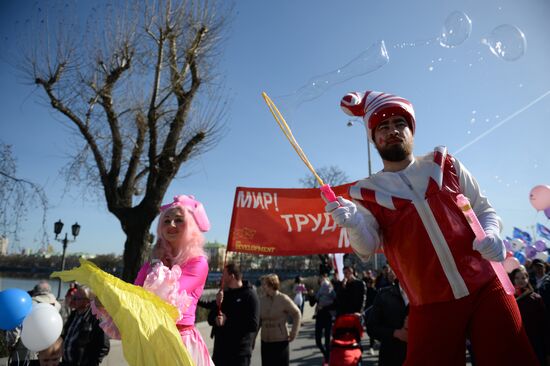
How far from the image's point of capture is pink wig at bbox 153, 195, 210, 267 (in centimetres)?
253

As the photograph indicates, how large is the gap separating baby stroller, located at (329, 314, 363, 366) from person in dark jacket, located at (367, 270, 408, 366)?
1210 millimetres

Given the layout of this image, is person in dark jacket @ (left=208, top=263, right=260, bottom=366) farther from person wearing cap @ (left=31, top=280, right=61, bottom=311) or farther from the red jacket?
the red jacket

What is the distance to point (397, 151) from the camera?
2029mm

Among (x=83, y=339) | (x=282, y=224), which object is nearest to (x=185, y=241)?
(x=83, y=339)

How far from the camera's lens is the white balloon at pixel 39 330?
3.64 meters

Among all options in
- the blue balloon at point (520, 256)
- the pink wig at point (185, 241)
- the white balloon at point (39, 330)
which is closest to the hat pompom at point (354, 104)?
the pink wig at point (185, 241)

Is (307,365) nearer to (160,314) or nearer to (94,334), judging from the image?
(94,334)

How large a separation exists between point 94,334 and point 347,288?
12.8ft

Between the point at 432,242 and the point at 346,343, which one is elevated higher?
the point at 432,242

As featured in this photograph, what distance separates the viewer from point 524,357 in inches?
58.2

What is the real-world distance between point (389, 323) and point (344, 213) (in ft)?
7.33

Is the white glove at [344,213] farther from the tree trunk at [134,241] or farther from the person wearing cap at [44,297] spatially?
the tree trunk at [134,241]

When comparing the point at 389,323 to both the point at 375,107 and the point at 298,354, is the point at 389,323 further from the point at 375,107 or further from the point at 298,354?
the point at 298,354

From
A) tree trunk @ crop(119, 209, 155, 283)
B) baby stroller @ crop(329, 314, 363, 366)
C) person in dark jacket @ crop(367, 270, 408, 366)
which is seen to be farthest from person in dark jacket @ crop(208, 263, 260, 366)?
tree trunk @ crop(119, 209, 155, 283)
